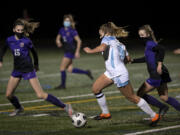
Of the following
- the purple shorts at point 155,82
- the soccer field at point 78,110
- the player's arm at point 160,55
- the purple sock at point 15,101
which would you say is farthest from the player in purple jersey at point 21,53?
the player's arm at point 160,55

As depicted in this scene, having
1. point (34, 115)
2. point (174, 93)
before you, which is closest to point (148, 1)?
point (174, 93)

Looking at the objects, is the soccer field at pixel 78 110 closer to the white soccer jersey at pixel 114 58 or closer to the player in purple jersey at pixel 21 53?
the player in purple jersey at pixel 21 53

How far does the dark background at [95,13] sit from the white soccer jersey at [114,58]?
26539 millimetres

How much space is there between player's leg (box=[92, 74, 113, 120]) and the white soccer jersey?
0.21m

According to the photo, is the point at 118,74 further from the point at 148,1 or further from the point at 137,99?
the point at 148,1

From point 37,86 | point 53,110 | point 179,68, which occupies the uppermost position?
point 37,86

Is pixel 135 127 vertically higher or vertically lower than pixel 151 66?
lower

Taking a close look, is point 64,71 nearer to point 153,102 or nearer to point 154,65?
point 153,102

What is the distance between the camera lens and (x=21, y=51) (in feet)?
29.3

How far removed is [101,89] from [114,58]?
74 cm

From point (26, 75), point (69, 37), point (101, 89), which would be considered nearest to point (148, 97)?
point (101, 89)

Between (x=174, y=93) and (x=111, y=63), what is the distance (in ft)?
12.8

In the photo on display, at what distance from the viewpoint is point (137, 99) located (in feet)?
26.3

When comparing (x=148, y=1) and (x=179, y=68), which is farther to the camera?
(x=148, y=1)
